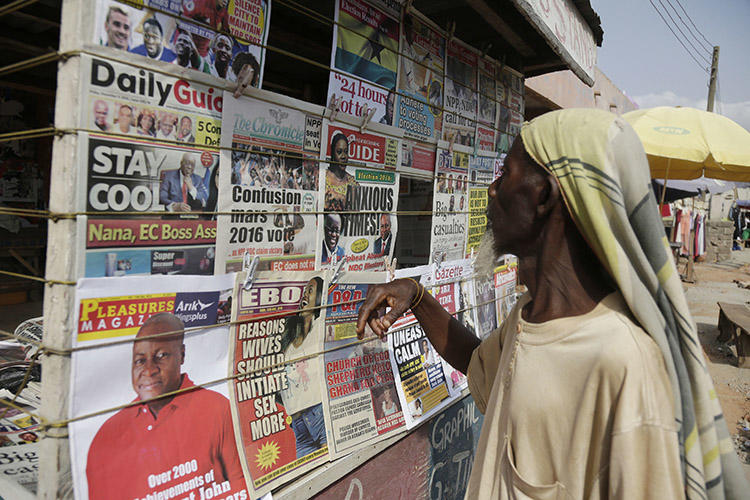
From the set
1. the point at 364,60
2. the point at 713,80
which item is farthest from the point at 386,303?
the point at 713,80

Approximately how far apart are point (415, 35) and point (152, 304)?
61.7 inches

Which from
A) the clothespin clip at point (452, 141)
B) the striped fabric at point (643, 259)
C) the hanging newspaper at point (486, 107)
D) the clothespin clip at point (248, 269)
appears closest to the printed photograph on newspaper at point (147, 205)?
the clothespin clip at point (248, 269)

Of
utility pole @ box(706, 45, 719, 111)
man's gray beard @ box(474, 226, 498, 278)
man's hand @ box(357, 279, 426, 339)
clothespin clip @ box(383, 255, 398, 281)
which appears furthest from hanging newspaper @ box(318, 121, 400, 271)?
utility pole @ box(706, 45, 719, 111)

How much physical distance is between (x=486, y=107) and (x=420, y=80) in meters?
0.68

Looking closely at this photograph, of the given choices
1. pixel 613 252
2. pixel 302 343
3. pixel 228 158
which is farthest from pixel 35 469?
pixel 613 252

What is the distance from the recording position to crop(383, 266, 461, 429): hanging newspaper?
1963 mm

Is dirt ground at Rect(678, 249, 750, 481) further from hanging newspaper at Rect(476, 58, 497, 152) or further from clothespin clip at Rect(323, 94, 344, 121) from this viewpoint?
clothespin clip at Rect(323, 94, 344, 121)

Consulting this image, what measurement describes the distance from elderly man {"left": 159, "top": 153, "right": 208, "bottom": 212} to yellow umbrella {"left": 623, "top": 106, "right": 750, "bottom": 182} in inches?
195

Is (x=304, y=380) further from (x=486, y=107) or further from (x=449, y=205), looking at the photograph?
(x=486, y=107)

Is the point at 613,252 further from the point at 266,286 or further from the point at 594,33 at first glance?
the point at 594,33

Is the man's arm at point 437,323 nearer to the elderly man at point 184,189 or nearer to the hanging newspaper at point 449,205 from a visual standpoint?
the elderly man at point 184,189

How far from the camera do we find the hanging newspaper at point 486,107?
2500 mm

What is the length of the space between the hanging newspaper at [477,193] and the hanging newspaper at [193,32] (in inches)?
58.0

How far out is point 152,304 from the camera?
1.09 m
